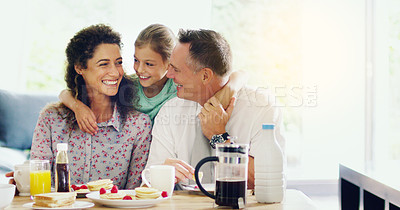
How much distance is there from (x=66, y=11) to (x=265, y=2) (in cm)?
180

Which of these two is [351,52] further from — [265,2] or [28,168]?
[28,168]

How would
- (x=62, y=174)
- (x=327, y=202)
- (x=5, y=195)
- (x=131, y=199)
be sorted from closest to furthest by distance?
(x=5, y=195)
(x=131, y=199)
(x=62, y=174)
(x=327, y=202)

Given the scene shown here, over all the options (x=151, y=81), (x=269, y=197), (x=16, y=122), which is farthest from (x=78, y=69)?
(x=269, y=197)

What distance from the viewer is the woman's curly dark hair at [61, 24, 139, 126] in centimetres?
269

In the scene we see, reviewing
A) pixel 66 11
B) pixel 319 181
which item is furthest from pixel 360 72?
pixel 66 11

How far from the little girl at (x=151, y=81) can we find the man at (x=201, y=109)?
0.14 feet

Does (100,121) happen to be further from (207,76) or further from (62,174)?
(62,174)

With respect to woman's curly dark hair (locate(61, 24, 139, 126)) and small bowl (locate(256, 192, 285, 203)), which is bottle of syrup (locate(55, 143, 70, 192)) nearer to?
small bowl (locate(256, 192, 285, 203))

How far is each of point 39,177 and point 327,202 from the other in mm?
2899

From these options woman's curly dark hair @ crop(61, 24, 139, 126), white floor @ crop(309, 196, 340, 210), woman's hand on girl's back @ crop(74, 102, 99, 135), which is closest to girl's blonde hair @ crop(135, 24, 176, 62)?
woman's curly dark hair @ crop(61, 24, 139, 126)

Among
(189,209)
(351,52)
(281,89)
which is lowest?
(189,209)

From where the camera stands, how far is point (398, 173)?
104 inches

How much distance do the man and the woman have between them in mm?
127

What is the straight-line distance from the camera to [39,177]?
1.74 metres
